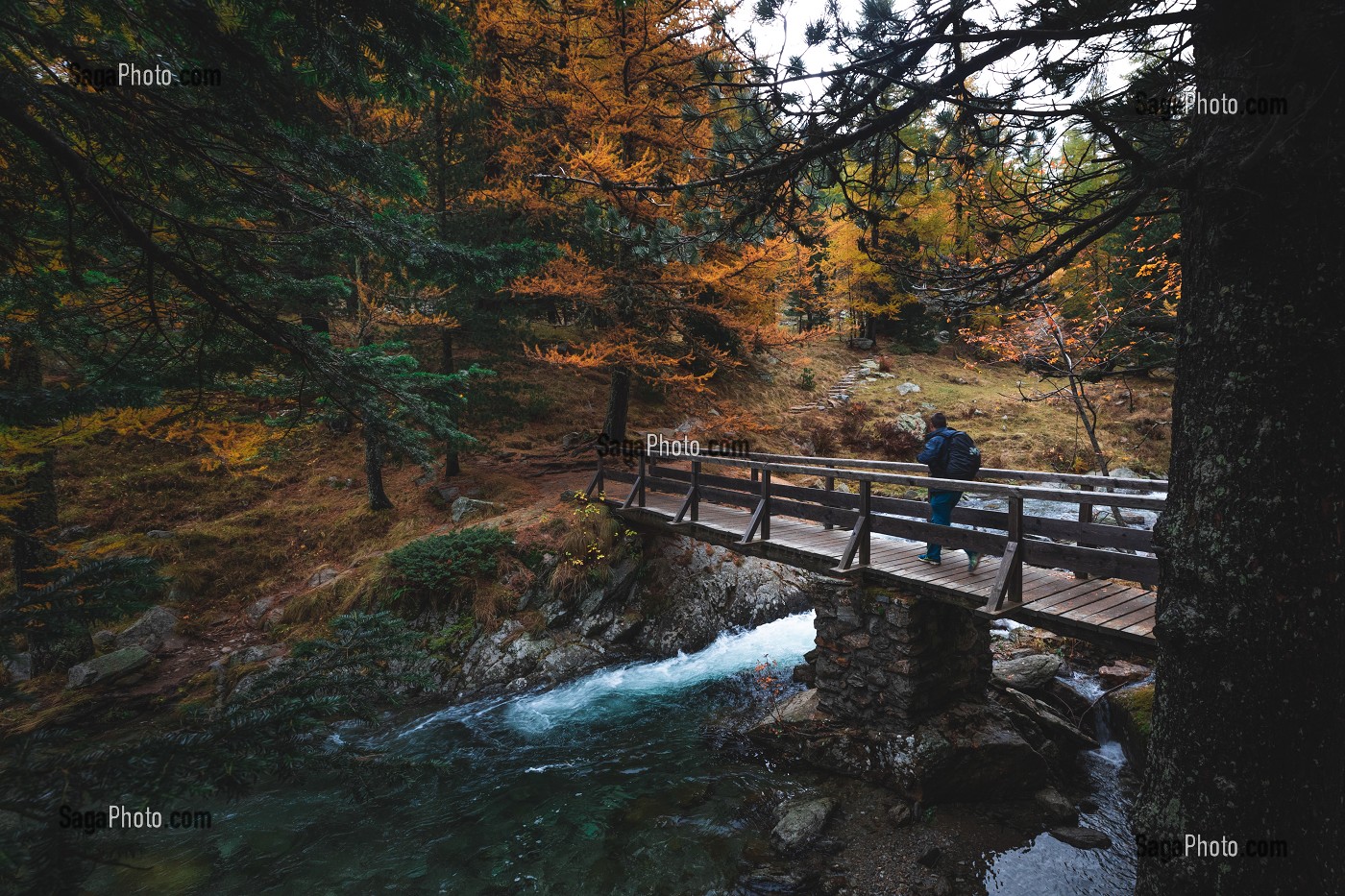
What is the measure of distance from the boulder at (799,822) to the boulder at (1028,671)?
3.71m

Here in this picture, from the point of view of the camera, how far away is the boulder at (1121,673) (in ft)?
29.1

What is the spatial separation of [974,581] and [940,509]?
1112mm

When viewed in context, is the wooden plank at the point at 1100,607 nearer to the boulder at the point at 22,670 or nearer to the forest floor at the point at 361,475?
the forest floor at the point at 361,475

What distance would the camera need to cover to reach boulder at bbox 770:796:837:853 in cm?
614

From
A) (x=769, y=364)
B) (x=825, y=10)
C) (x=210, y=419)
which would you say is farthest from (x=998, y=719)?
(x=769, y=364)

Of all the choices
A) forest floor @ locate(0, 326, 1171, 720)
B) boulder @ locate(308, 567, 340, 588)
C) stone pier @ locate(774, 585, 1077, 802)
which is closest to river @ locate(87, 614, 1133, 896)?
stone pier @ locate(774, 585, 1077, 802)

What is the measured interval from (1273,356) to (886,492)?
1436cm

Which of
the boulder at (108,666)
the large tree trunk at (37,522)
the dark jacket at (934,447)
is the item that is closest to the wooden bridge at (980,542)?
the dark jacket at (934,447)

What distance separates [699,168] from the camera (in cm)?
460

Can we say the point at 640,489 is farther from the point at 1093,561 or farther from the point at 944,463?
the point at 1093,561

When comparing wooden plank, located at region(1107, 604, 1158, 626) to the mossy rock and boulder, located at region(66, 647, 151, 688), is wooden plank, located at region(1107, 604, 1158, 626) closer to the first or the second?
the mossy rock

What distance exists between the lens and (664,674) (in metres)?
10.3

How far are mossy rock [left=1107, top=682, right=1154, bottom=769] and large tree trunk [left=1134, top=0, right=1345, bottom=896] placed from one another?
15.4 ft

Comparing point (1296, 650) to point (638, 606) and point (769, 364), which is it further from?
point (769, 364)
